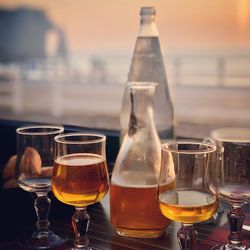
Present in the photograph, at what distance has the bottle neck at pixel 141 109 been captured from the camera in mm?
734

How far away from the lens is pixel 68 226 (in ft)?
2.52

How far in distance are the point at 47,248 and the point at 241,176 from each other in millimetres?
316

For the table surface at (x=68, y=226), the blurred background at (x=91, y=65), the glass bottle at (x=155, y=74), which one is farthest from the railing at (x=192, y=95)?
the table surface at (x=68, y=226)

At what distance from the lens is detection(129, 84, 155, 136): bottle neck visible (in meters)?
0.73

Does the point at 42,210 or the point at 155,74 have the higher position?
the point at 155,74

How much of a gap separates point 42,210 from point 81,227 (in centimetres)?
11

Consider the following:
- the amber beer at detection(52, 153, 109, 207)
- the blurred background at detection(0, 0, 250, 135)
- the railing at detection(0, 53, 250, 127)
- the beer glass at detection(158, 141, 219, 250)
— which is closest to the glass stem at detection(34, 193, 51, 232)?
the amber beer at detection(52, 153, 109, 207)

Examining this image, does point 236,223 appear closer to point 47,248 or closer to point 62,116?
point 47,248

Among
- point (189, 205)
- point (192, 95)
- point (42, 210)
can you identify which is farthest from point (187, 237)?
point (192, 95)

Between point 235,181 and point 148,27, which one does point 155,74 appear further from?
point 235,181

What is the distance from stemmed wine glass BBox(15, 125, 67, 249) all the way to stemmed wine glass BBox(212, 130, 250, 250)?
0.28 meters

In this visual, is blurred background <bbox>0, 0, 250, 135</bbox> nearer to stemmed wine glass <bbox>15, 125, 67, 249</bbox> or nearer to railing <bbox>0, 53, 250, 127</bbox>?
railing <bbox>0, 53, 250, 127</bbox>

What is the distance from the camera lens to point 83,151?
0.68 metres

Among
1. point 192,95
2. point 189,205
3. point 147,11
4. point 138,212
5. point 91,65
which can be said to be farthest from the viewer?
point 91,65
